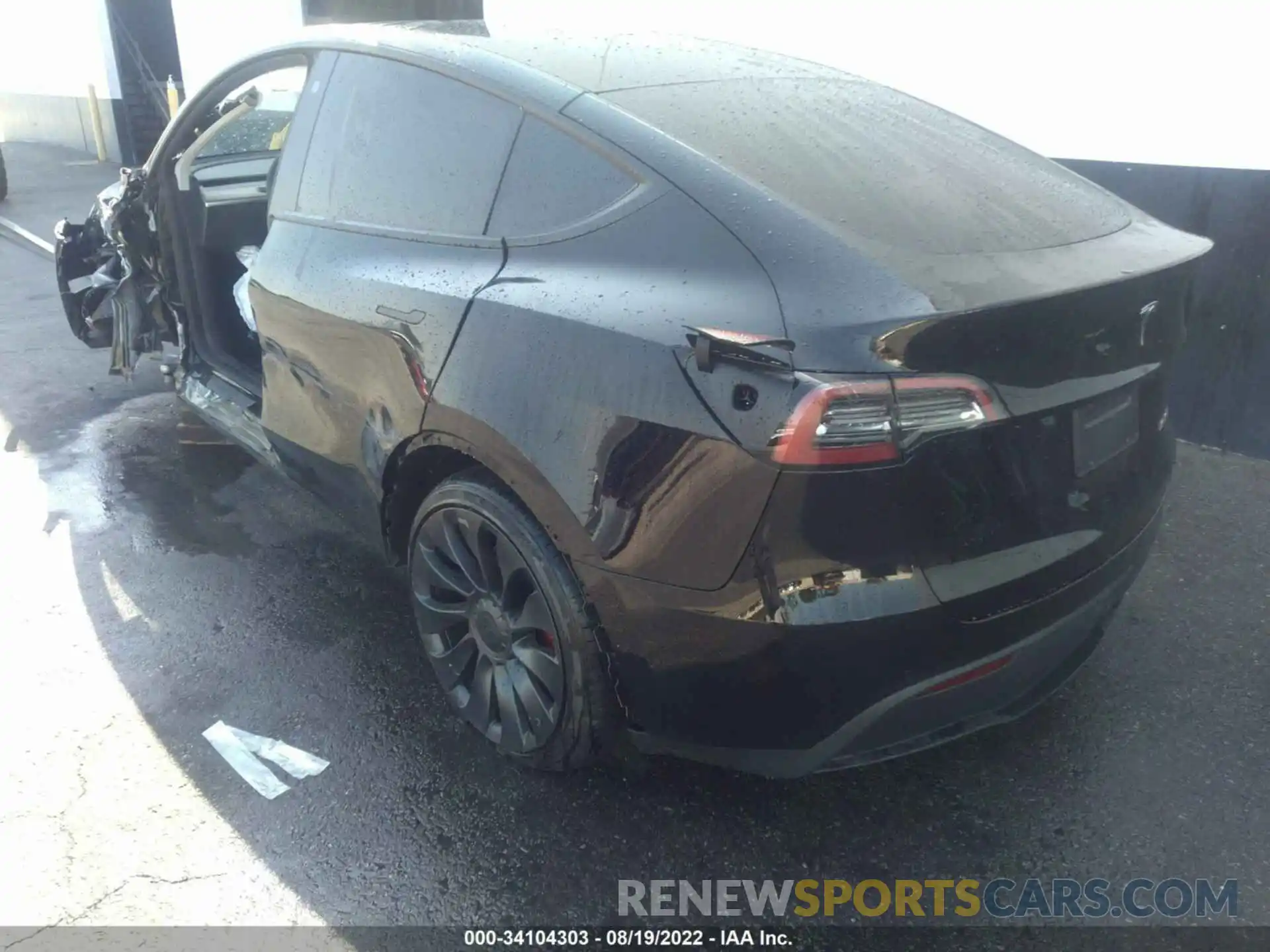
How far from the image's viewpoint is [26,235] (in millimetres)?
9625

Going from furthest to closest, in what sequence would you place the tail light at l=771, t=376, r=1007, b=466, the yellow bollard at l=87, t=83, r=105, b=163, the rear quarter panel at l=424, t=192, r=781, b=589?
the yellow bollard at l=87, t=83, r=105, b=163 → the rear quarter panel at l=424, t=192, r=781, b=589 → the tail light at l=771, t=376, r=1007, b=466

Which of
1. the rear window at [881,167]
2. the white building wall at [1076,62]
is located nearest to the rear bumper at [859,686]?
the rear window at [881,167]

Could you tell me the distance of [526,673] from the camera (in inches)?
97.7

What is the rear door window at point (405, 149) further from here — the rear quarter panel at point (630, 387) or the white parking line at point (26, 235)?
the white parking line at point (26, 235)

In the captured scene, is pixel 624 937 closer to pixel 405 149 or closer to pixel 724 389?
pixel 724 389

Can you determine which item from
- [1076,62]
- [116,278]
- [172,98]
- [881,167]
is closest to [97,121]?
[172,98]

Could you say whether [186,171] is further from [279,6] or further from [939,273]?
[279,6]

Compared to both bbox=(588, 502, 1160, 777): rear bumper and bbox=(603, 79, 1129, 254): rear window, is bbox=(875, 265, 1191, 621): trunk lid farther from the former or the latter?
bbox=(603, 79, 1129, 254): rear window

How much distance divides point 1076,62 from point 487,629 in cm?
390

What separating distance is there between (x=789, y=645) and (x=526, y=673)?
810 mm

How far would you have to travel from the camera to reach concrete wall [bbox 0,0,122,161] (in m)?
14.3

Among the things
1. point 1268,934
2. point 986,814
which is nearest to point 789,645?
point 986,814

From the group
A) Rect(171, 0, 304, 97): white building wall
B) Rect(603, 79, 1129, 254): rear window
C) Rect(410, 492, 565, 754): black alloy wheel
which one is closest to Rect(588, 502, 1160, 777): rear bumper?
Rect(410, 492, 565, 754): black alloy wheel

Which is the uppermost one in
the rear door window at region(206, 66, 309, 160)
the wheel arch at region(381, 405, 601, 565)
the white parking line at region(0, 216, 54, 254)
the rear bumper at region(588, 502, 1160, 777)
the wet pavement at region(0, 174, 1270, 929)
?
the rear door window at region(206, 66, 309, 160)
